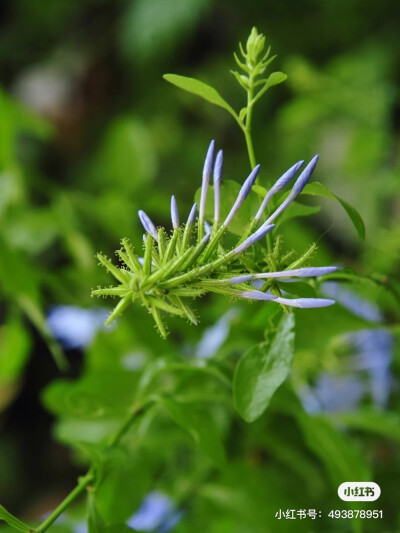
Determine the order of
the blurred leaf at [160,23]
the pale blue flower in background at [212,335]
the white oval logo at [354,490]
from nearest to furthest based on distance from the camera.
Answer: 1. the white oval logo at [354,490]
2. the pale blue flower in background at [212,335]
3. the blurred leaf at [160,23]

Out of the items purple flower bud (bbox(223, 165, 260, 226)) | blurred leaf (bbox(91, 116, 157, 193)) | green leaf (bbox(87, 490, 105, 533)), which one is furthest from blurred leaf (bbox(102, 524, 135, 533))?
blurred leaf (bbox(91, 116, 157, 193))

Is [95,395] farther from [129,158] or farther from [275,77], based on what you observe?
[129,158]

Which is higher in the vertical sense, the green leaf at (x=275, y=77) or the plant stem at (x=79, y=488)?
the green leaf at (x=275, y=77)

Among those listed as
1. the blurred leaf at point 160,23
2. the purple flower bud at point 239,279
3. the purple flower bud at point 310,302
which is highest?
the blurred leaf at point 160,23

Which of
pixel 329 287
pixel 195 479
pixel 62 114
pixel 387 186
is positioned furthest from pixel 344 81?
pixel 62 114

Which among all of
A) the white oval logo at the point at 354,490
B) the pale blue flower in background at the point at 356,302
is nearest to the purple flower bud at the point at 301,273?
the white oval logo at the point at 354,490

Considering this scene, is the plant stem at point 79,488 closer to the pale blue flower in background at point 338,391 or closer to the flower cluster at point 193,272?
the flower cluster at point 193,272

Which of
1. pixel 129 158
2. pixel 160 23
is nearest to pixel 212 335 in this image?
pixel 129 158
